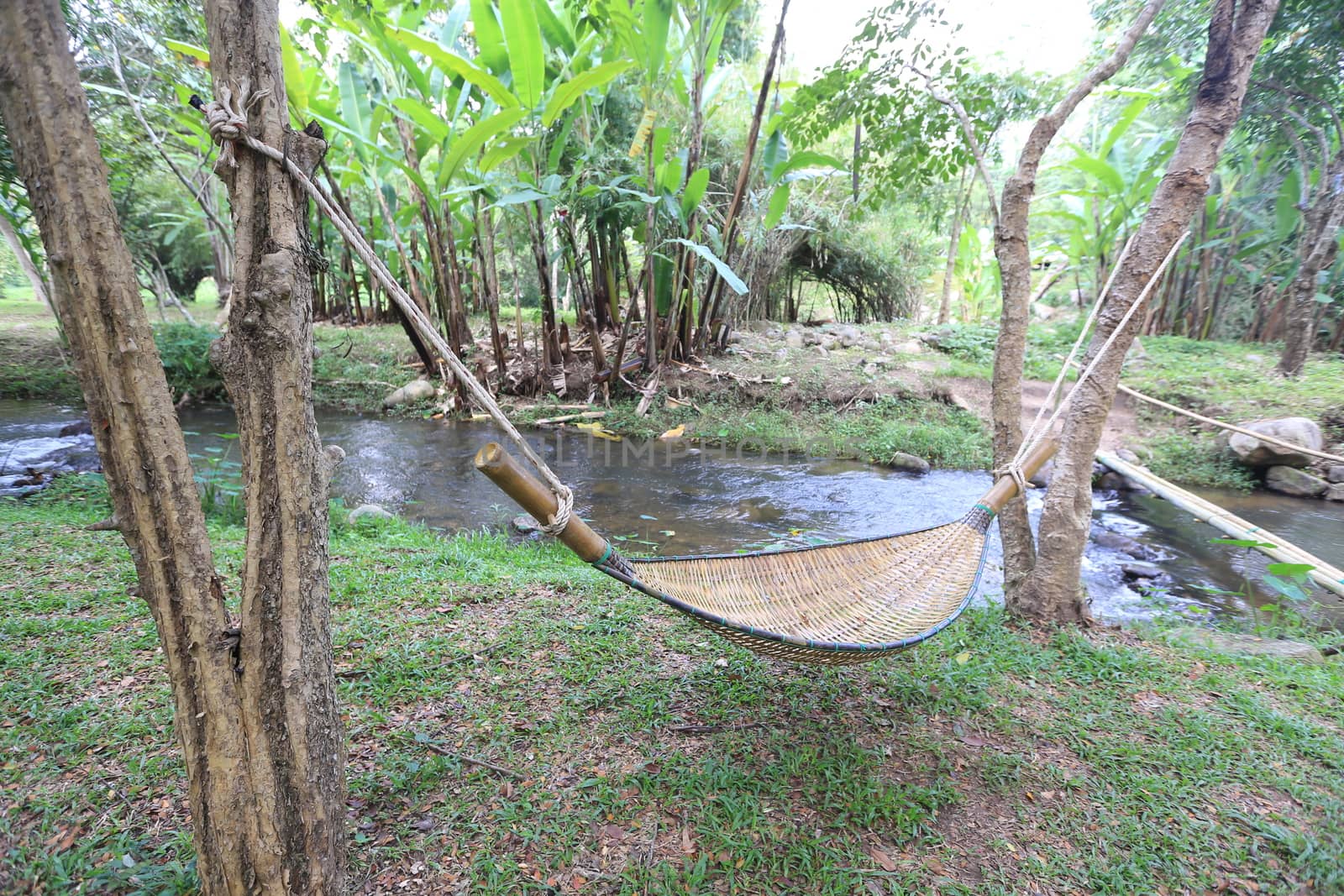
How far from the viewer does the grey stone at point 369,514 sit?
348cm

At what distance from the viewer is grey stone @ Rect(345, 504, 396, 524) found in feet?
11.4

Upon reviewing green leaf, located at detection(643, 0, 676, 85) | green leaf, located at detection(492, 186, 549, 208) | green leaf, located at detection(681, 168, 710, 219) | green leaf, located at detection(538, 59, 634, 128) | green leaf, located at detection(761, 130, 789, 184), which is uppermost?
green leaf, located at detection(643, 0, 676, 85)

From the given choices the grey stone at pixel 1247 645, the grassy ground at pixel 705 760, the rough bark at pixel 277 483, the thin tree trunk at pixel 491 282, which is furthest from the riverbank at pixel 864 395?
the rough bark at pixel 277 483

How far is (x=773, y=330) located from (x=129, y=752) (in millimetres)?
8542

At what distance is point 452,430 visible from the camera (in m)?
5.76

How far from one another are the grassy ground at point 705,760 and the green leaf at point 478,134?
9.66ft

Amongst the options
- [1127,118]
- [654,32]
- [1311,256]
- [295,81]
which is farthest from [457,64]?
[1311,256]

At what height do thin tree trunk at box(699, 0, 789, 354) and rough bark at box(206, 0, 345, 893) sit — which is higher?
thin tree trunk at box(699, 0, 789, 354)

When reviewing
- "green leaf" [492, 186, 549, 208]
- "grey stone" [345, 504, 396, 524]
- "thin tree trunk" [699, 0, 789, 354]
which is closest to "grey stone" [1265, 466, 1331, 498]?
"thin tree trunk" [699, 0, 789, 354]

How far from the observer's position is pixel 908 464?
5000 mm

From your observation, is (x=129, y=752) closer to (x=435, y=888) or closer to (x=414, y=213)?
(x=435, y=888)

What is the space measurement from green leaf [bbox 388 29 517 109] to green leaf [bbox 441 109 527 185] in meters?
0.09

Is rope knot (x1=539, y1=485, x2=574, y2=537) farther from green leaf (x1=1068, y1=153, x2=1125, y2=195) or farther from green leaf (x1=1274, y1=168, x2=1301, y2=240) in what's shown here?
green leaf (x1=1274, y1=168, x2=1301, y2=240)

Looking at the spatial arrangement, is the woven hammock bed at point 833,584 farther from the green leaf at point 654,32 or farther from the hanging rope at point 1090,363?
the green leaf at point 654,32
